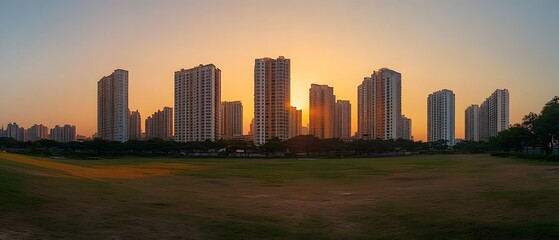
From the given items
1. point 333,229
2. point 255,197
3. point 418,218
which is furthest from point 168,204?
point 418,218

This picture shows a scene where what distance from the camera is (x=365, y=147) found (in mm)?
121750

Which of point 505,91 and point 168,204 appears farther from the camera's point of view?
point 505,91

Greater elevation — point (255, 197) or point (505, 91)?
point (505, 91)

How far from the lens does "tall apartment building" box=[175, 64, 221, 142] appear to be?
505ft

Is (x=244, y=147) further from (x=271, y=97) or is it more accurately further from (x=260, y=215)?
(x=260, y=215)

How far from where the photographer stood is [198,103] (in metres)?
156

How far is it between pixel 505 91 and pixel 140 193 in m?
174

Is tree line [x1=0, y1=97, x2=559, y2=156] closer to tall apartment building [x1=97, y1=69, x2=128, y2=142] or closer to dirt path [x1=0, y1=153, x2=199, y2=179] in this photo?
tall apartment building [x1=97, y1=69, x2=128, y2=142]

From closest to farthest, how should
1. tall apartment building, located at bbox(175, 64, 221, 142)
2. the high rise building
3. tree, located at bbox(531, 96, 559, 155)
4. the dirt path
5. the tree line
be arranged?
the dirt path → tree, located at bbox(531, 96, 559, 155) → the tree line → tall apartment building, located at bbox(175, 64, 221, 142) → the high rise building

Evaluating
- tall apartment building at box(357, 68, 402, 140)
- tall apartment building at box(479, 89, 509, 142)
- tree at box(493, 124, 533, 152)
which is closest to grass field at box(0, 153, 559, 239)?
tree at box(493, 124, 533, 152)

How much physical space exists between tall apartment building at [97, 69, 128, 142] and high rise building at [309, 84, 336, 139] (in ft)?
259

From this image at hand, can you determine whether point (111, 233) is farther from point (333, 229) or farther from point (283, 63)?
point (283, 63)

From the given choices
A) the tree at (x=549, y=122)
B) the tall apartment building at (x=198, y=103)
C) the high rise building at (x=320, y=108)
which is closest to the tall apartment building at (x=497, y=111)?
the high rise building at (x=320, y=108)

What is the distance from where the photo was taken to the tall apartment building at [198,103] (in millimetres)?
153875
